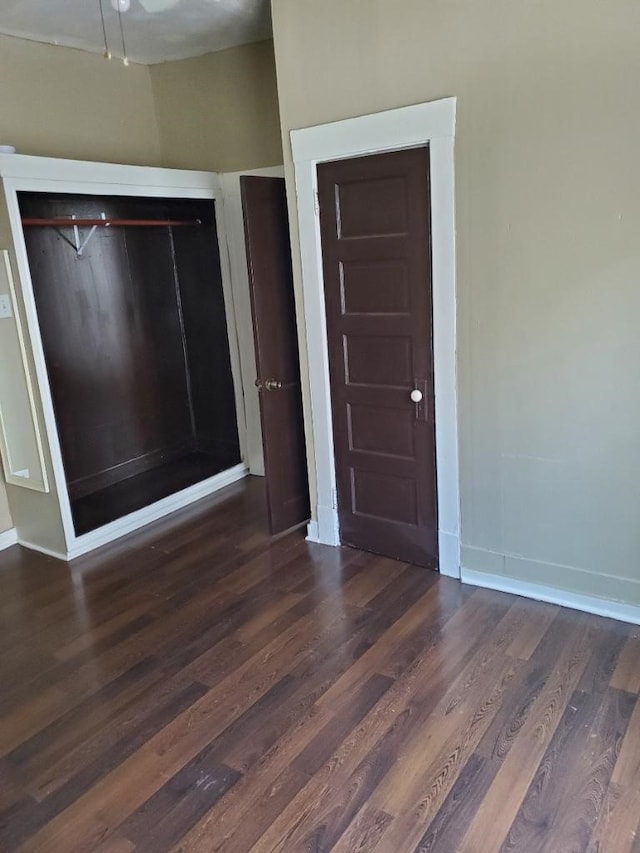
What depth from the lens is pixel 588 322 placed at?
9.08ft

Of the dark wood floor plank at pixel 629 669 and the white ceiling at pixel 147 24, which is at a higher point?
the white ceiling at pixel 147 24

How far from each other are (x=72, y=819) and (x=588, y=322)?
8.52 feet

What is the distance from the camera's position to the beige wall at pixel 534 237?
8.57 ft

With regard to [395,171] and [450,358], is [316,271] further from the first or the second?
[450,358]

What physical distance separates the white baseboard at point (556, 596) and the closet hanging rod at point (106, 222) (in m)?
3.03

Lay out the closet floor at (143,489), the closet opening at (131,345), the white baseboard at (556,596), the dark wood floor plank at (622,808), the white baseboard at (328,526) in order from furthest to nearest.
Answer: the closet opening at (131,345) → the closet floor at (143,489) → the white baseboard at (328,526) → the white baseboard at (556,596) → the dark wood floor plank at (622,808)

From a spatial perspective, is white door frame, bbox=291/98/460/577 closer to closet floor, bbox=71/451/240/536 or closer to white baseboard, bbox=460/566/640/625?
white baseboard, bbox=460/566/640/625

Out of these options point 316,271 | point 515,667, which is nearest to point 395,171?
point 316,271

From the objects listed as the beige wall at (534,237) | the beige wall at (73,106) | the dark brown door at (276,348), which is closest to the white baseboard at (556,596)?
the beige wall at (534,237)

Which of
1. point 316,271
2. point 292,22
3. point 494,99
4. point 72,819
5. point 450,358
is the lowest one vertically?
point 72,819

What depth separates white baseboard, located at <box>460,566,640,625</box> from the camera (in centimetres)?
294

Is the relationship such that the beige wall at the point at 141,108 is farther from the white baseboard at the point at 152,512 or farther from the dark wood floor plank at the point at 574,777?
the dark wood floor plank at the point at 574,777

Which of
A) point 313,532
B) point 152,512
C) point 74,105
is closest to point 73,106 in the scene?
point 74,105

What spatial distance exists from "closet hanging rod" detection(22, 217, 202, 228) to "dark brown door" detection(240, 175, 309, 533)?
1154 mm
